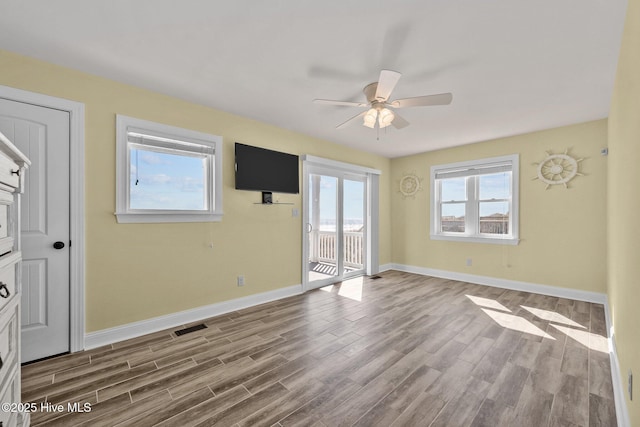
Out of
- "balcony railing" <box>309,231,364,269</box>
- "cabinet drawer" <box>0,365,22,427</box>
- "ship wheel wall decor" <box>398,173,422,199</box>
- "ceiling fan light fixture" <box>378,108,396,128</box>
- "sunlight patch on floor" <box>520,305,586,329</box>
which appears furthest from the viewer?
"ship wheel wall decor" <box>398,173,422,199</box>

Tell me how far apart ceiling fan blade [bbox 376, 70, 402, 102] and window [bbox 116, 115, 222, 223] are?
1.99m

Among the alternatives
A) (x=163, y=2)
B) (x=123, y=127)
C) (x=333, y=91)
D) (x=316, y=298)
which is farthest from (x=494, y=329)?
(x=123, y=127)

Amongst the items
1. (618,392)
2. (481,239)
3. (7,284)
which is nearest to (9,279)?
(7,284)

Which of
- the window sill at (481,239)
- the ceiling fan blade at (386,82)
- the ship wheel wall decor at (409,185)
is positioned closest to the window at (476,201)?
the window sill at (481,239)

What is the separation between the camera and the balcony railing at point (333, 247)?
466 centimetres

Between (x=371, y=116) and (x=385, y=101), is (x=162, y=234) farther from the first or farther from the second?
(x=385, y=101)

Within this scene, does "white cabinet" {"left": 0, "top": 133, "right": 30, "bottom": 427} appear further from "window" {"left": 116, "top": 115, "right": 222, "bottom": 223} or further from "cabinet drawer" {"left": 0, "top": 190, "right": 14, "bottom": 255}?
"window" {"left": 116, "top": 115, "right": 222, "bottom": 223}

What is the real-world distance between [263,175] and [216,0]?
7.08 ft

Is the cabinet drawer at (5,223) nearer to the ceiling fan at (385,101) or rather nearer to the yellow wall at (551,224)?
the ceiling fan at (385,101)

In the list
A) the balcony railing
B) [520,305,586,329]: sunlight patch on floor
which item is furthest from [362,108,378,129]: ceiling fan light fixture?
[520,305,586,329]: sunlight patch on floor

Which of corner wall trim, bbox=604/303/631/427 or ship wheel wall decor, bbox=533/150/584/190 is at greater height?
A: ship wheel wall decor, bbox=533/150/584/190

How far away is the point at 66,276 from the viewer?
7.80ft

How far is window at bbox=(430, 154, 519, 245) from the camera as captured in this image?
174 inches

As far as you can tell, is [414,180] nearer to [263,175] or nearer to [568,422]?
[263,175]
